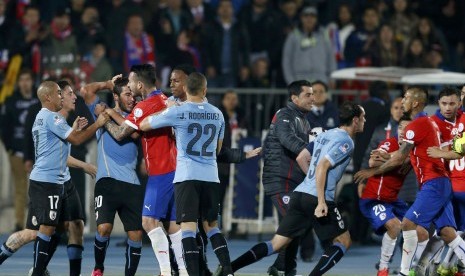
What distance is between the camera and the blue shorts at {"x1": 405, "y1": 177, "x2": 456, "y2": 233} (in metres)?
16.0

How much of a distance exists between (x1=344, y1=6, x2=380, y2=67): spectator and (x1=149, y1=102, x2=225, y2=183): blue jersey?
1072 centimetres

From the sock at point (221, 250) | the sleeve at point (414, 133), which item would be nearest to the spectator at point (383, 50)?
the sleeve at point (414, 133)

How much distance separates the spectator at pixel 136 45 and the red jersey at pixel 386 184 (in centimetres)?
813

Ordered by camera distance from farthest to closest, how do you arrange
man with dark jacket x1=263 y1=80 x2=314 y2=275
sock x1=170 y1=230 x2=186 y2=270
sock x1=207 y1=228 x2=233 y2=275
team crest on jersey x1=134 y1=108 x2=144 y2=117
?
1. man with dark jacket x1=263 y1=80 x2=314 y2=275
2. sock x1=170 y1=230 x2=186 y2=270
3. team crest on jersey x1=134 y1=108 x2=144 y2=117
4. sock x1=207 y1=228 x2=233 y2=275

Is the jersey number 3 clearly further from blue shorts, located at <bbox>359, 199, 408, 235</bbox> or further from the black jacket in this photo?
blue shorts, located at <bbox>359, 199, 408, 235</bbox>

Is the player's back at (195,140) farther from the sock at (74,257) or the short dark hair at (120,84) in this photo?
the sock at (74,257)

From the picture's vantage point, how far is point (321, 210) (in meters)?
15.1

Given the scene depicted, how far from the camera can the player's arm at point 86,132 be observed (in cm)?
1535

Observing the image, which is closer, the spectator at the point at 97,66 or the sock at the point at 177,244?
the sock at the point at 177,244

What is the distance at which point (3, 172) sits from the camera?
918 inches

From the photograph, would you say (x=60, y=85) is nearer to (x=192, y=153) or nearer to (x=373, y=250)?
(x=192, y=153)

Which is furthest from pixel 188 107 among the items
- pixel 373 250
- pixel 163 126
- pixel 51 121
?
pixel 373 250

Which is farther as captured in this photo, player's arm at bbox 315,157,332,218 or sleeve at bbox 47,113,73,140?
sleeve at bbox 47,113,73,140

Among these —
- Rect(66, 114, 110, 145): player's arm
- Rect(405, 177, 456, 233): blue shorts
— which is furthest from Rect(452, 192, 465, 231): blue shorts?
Rect(66, 114, 110, 145): player's arm
